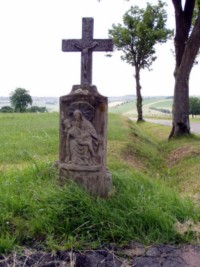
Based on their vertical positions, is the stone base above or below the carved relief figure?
below

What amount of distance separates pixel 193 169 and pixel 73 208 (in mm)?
5129

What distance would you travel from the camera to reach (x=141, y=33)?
27859 millimetres

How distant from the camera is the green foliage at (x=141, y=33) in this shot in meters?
27.6

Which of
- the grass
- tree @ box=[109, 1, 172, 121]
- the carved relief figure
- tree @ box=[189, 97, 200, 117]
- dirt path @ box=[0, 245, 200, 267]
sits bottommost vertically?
dirt path @ box=[0, 245, 200, 267]

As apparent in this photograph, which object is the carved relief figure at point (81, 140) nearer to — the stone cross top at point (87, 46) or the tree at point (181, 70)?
the stone cross top at point (87, 46)

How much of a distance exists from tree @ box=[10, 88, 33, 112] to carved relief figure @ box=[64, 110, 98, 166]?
186 feet

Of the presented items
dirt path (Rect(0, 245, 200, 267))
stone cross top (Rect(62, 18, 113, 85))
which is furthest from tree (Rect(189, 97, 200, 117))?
dirt path (Rect(0, 245, 200, 267))

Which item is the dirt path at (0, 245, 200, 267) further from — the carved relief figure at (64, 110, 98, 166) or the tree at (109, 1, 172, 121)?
the tree at (109, 1, 172, 121)

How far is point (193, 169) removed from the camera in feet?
27.0

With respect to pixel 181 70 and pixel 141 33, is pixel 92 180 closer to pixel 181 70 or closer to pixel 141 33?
pixel 181 70

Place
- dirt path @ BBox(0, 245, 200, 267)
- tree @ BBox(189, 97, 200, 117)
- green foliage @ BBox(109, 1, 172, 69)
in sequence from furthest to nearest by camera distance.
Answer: tree @ BBox(189, 97, 200, 117), green foliage @ BBox(109, 1, 172, 69), dirt path @ BBox(0, 245, 200, 267)

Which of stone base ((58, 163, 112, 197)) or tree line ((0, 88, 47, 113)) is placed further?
tree line ((0, 88, 47, 113))

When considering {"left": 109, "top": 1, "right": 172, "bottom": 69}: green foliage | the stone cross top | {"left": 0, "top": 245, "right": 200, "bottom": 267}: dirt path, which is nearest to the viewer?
{"left": 0, "top": 245, "right": 200, "bottom": 267}: dirt path

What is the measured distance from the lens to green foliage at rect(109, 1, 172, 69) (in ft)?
90.6
